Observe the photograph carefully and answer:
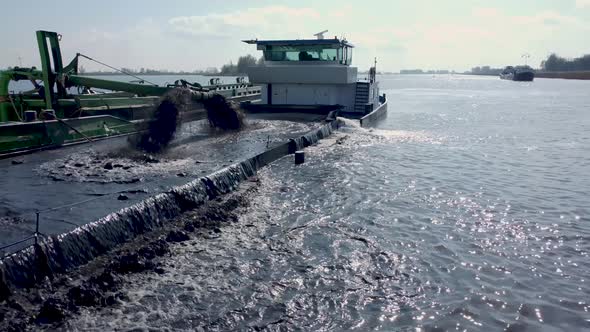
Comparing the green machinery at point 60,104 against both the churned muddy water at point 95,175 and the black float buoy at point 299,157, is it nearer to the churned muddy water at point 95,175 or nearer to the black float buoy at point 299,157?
the churned muddy water at point 95,175

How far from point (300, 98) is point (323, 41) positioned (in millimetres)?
3554

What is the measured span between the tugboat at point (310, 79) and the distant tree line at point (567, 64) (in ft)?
545

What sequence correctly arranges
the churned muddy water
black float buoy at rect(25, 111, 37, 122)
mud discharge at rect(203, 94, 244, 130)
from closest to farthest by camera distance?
the churned muddy water
black float buoy at rect(25, 111, 37, 122)
mud discharge at rect(203, 94, 244, 130)

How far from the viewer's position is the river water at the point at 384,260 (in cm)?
597

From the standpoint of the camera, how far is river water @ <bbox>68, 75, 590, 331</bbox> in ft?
19.6

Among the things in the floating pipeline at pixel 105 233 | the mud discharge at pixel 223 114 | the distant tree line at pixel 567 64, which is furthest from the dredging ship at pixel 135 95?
the distant tree line at pixel 567 64

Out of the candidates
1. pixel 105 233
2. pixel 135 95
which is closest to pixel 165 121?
pixel 105 233

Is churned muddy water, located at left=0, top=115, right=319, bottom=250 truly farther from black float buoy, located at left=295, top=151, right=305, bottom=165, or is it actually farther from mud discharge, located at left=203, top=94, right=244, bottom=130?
mud discharge, located at left=203, top=94, right=244, bottom=130

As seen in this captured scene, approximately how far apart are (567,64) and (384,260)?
201381 millimetres

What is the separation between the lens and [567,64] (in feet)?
576

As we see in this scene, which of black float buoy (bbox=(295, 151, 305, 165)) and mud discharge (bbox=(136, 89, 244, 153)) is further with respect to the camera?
black float buoy (bbox=(295, 151, 305, 165))

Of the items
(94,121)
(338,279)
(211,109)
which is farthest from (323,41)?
(338,279)

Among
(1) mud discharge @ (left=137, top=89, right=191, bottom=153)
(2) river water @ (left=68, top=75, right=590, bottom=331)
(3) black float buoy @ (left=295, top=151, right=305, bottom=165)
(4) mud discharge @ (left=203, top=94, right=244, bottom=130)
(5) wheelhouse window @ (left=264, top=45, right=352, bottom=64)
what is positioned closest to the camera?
(2) river water @ (left=68, top=75, right=590, bottom=331)

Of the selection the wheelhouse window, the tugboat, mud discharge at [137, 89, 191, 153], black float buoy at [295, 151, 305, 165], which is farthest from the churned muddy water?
the wheelhouse window
